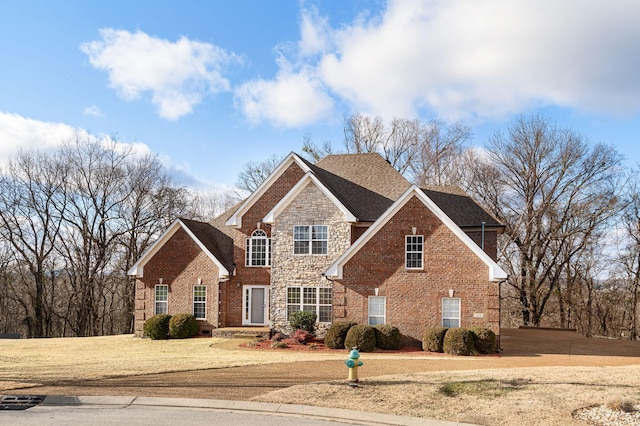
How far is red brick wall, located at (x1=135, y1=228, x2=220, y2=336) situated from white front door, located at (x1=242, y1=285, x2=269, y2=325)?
5.38ft

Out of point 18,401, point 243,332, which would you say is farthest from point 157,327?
point 18,401

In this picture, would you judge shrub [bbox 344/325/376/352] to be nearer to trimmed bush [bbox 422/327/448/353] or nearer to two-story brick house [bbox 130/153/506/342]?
two-story brick house [bbox 130/153/506/342]

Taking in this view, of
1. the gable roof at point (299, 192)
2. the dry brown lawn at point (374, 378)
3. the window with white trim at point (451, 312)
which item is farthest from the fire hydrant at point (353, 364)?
the gable roof at point (299, 192)

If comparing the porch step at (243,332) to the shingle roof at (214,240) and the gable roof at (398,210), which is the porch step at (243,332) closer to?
the shingle roof at (214,240)

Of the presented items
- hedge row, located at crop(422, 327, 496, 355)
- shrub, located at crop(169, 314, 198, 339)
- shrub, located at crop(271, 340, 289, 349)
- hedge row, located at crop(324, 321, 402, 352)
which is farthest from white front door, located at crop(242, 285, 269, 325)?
hedge row, located at crop(422, 327, 496, 355)

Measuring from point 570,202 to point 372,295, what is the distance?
2341cm

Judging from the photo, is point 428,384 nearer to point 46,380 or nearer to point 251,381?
point 251,381

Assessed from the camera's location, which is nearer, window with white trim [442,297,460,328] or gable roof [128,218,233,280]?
window with white trim [442,297,460,328]

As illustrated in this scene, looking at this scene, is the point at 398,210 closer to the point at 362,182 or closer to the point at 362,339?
the point at 362,339

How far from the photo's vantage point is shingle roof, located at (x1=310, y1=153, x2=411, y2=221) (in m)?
28.8

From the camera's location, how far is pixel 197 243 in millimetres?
30109

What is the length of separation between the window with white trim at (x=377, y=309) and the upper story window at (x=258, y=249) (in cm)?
753

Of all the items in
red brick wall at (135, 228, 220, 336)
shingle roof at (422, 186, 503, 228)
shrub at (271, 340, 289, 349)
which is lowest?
shrub at (271, 340, 289, 349)

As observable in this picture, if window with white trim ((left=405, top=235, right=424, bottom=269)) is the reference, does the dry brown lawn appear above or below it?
below
